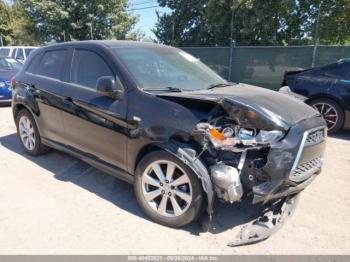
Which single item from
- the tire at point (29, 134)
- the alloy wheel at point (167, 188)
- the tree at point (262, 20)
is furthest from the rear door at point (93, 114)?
the tree at point (262, 20)

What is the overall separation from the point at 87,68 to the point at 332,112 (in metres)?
4.95

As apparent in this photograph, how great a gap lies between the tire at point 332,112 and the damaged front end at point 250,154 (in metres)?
3.96

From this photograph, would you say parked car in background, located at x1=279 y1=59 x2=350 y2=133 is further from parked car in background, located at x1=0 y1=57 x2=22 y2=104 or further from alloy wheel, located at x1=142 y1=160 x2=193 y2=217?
parked car in background, located at x1=0 y1=57 x2=22 y2=104

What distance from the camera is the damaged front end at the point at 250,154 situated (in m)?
2.81

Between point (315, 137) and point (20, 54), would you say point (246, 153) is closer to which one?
point (315, 137)

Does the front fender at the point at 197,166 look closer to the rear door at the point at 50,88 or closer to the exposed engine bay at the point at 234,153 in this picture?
the exposed engine bay at the point at 234,153

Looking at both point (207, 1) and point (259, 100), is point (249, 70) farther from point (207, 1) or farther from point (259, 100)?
point (207, 1)

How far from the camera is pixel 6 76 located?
10.1 meters

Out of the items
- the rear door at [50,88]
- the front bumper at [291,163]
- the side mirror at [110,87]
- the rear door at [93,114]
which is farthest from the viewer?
the rear door at [50,88]

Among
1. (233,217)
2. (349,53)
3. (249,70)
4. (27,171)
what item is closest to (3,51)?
(249,70)

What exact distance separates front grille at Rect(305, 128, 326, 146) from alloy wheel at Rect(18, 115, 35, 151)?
13.0 ft

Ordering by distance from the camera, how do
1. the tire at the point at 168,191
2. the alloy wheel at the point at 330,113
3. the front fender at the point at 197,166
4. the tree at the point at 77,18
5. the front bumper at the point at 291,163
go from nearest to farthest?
the front bumper at the point at 291,163
the front fender at the point at 197,166
the tire at the point at 168,191
the alloy wheel at the point at 330,113
the tree at the point at 77,18

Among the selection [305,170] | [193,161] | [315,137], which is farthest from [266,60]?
[193,161]

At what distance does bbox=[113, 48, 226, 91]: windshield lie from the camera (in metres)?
3.62
